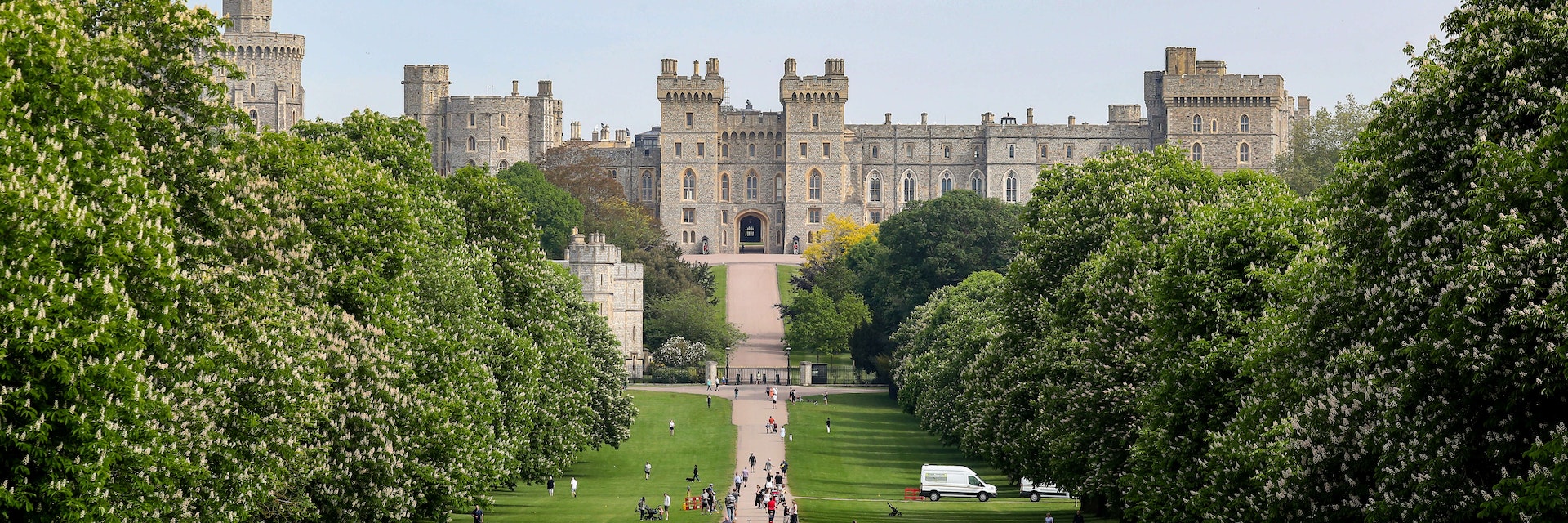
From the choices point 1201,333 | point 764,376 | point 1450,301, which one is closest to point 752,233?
point 764,376

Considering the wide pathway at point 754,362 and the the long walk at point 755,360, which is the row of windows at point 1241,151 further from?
the the long walk at point 755,360

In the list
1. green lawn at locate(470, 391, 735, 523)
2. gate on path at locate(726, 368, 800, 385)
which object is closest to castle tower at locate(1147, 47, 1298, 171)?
gate on path at locate(726, 368, 800, 385)

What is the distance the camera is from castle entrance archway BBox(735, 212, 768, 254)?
475 ft

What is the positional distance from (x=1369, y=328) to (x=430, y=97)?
131 metres

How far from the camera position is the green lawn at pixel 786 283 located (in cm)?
11638

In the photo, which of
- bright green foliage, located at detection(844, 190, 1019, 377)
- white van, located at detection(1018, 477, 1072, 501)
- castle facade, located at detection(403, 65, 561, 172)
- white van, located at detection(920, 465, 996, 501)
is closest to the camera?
white van, located at detection(920, 465, 996, 501)

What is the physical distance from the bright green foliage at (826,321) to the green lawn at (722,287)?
33.4 feet

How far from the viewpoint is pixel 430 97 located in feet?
476

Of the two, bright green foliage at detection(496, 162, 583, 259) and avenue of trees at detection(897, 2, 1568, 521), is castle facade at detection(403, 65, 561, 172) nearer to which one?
bright green foliage at detection(496, 162, 583, 259)

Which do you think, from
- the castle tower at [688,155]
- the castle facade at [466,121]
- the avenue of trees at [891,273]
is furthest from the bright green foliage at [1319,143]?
the castle facade at [466,121]

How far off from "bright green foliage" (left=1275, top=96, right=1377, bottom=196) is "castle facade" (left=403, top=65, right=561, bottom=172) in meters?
57.3

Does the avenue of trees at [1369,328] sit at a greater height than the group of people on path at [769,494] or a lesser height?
greater

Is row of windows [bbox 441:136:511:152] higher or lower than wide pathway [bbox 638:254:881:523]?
higher

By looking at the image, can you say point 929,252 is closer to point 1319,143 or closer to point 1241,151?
point 1319,143
